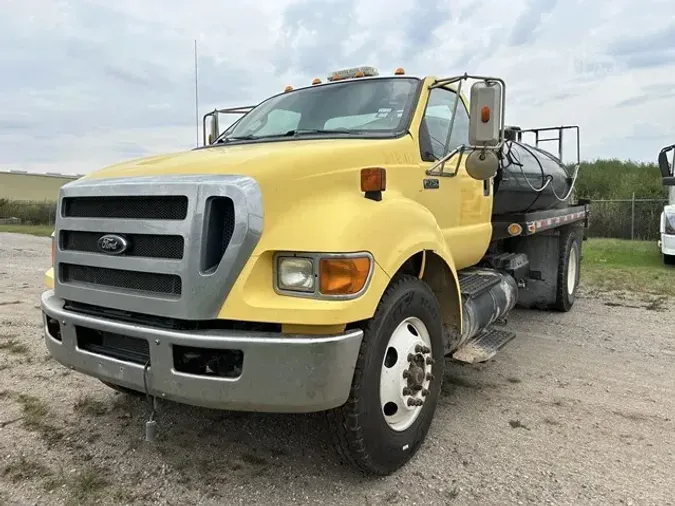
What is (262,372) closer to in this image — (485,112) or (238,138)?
(485,112)

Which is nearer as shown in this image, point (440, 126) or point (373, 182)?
point (373, 182)

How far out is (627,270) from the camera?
37.5 feet

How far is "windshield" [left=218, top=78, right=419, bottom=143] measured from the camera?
3.90 m

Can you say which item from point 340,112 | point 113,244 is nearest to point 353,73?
point 340,112

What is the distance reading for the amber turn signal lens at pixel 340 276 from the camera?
2627 millimetres

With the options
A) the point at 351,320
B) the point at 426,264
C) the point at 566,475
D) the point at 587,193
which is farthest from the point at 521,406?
the point at 587,193

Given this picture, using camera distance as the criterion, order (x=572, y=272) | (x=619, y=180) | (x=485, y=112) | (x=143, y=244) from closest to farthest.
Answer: (x=143, y=244) < (x=485, y=112) < (x=572, y=272) < (x=619, y=180)

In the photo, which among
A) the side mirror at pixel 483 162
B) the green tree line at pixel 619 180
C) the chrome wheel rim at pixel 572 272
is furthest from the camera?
the green tree line at pixel 619 180

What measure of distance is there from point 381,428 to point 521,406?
1644 millimetres

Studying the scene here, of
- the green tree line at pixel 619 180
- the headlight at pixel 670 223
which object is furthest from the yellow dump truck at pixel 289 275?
the green tree line at pixel 619 180

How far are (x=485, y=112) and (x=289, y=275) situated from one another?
1.66 meters

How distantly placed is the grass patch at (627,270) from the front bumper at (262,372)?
785 cm

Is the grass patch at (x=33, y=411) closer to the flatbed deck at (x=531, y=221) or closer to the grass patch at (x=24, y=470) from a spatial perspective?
the grass patch at (x=24, y=470)

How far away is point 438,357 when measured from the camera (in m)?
3.47
